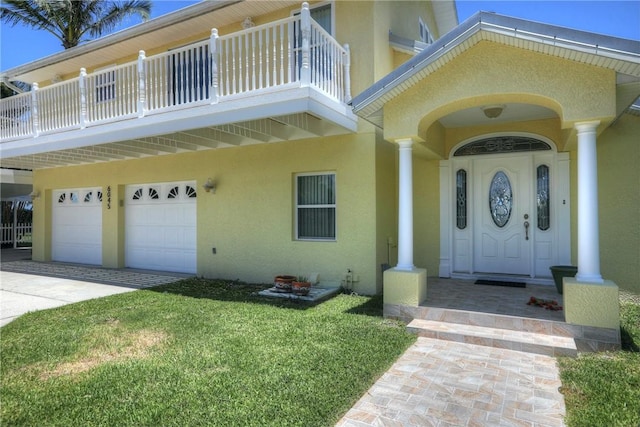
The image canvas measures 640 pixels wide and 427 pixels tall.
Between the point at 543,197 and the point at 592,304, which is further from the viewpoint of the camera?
the point at 543,197

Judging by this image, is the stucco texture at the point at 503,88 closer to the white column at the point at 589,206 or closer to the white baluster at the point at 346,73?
the white column at the point at 589,206

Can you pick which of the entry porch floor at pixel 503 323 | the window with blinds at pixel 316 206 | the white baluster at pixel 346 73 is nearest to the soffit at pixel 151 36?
the white baluster at pixel 346 73

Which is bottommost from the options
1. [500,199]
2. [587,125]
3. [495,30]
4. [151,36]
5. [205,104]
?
[500,199]

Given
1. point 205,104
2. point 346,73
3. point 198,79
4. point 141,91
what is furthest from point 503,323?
point 141,91

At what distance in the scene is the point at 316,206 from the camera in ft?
28.9

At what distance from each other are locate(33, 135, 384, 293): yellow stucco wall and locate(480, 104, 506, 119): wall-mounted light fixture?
7.15 ft

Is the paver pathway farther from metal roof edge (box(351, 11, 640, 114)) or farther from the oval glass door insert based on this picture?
the oval glass door insert

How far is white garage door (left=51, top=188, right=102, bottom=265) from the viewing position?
12766 millimetres

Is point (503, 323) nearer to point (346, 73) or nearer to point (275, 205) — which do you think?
point (275, 205)

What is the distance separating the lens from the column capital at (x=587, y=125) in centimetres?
501

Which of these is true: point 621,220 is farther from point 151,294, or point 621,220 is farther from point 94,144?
point 94,144

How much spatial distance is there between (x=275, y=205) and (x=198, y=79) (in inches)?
125

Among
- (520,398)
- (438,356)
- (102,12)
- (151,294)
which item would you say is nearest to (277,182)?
(151,294)

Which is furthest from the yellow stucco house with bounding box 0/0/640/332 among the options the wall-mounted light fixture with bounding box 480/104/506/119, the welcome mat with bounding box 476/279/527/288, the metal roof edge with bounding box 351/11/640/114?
the welcome mat with bounding box 476/279/527/288
